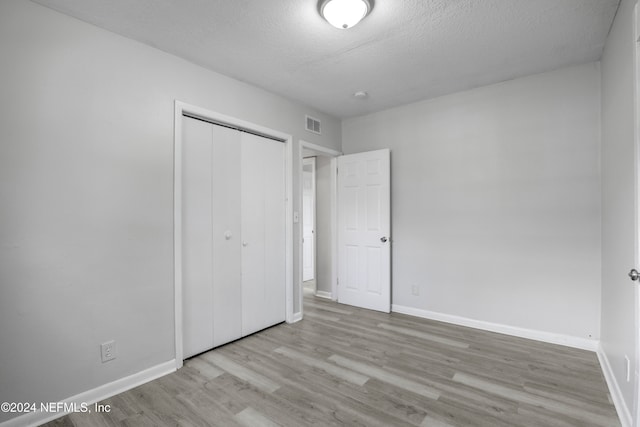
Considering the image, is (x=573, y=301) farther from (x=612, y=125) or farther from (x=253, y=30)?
(x=253, y=30)

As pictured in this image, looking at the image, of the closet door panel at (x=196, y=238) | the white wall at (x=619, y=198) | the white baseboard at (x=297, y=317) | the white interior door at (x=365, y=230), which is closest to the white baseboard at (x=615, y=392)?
the white wall at (x=619, y=198)

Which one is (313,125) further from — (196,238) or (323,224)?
(196,238)

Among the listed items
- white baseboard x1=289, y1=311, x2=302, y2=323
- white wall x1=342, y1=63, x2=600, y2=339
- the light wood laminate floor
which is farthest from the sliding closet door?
white wall x1=342, y1=63, x2=600, y2=339

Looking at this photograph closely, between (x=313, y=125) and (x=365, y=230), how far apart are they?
5.09 ft

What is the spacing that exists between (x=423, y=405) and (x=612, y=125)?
2.46m

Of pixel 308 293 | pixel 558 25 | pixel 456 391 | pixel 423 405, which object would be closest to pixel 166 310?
pixel 423 405

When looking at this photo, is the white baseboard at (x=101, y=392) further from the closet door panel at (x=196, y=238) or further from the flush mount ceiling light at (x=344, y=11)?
the flush mount ceiling light at (x=344, y=11)

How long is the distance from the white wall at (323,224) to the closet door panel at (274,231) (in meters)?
1.22

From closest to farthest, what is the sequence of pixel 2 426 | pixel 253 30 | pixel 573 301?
pixel 2 426 → pixel 253 30 → pixel 573 301

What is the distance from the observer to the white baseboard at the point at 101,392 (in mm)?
1851

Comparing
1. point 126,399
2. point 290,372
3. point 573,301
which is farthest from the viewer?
point 573,301

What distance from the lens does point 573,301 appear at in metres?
2.90

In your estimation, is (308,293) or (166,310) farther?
(308,293)

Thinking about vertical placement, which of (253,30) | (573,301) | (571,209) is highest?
(253,30)
